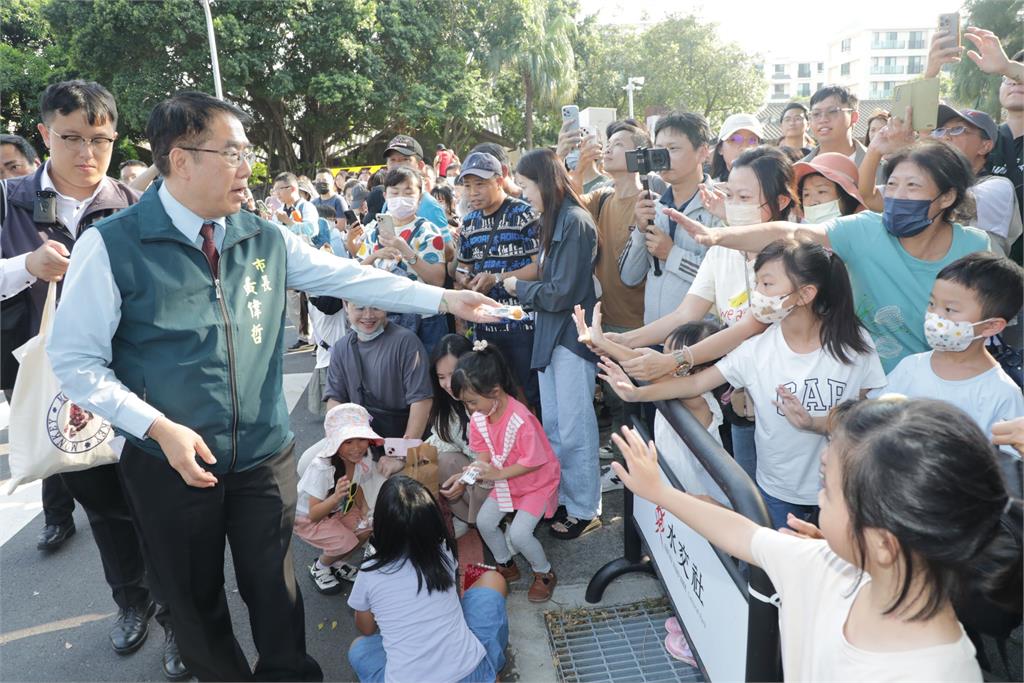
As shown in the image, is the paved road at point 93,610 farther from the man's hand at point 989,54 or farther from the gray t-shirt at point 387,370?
the man's hand at point 989,54

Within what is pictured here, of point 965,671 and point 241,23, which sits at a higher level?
point 241,23

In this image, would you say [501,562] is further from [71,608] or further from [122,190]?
[122,190]

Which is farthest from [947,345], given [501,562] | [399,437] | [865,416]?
[399,437]

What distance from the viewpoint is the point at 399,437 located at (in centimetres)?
389

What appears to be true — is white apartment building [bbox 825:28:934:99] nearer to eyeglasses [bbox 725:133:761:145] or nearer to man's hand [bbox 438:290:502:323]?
eyeglasses [bbox 725:133:761:145]

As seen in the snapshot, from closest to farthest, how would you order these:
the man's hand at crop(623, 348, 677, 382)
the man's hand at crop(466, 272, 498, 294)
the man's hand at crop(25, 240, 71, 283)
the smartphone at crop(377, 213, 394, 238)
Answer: the man's hand at crop(623, 348, 677, 382), the man's hand at crop(25, 240, 71, 283), the man's hand at crop(466, 272, 498, 294), the smartphone at crop(377, 213, 394, 238)

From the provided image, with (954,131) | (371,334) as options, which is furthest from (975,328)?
(371,334)

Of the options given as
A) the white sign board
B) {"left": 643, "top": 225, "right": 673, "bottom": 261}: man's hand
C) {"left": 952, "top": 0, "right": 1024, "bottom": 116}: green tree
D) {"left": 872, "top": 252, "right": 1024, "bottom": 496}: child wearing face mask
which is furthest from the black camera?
{"left": 952, "top": 0, "right": 1024, "bottom": 116}: green tree

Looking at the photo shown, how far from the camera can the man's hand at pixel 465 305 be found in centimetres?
269

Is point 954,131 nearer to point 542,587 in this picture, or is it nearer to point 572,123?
point 572,123

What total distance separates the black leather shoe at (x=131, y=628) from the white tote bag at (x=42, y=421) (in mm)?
803

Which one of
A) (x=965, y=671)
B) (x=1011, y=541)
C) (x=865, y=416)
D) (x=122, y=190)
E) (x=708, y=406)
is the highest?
(x=122, y=190)

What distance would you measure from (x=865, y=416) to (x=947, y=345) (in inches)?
44.6

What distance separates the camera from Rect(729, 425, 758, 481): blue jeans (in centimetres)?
305
